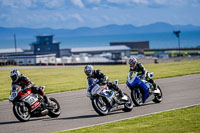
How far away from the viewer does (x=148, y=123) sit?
11.9 m

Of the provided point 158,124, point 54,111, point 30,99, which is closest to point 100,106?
point 54,111

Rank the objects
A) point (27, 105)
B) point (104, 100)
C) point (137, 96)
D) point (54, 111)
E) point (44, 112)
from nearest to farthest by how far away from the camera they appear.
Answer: point (27, 105) → point (44, 112) → point (104, 100) → point (54, 111) → point (137, 96)

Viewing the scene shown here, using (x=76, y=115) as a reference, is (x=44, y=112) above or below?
above

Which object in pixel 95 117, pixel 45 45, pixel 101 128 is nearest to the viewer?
pixel 101 128

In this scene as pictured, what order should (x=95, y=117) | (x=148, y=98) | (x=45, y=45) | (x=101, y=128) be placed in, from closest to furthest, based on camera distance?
(x=101, y=128) < (x=95, y=117) < (x=148, y=98) < (x=45, y=45)

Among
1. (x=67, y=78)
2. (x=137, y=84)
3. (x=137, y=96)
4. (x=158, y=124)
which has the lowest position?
(x=158, y=124)

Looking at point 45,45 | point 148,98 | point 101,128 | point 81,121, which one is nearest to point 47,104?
point 81,121

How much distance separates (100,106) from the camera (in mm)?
14062

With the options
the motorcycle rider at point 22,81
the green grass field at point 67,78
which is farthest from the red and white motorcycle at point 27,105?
the green grass field at point 67,78

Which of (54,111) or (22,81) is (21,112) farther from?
(54,111)

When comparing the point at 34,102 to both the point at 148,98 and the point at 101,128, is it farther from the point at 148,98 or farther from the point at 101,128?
the point at 148,98

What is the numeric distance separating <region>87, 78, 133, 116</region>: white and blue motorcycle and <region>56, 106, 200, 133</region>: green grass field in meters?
1.55

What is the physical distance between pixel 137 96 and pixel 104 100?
91.6 inches

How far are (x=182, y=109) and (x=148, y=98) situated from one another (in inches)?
89.4
